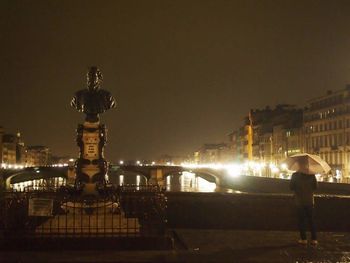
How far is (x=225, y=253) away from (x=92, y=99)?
8.97 meters

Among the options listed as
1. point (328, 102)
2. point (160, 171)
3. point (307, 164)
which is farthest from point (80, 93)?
point (328, 102)

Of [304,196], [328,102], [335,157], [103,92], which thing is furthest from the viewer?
[328,102]

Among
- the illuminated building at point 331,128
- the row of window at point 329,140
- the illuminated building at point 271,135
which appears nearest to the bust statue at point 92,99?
the illuminated building at point 331,128

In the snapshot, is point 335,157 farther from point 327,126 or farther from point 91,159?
point 91,159

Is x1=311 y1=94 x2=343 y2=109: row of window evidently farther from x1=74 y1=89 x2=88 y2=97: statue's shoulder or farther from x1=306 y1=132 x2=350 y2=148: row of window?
x1=74 y1=89 x2=88 y2=97: statue's shoulder

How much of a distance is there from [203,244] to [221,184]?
91.1m

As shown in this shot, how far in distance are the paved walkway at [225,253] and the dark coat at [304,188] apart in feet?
3.83

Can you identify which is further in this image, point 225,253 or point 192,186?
point 192,186

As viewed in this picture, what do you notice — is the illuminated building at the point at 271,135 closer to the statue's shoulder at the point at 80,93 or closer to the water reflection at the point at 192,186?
the water reflection at the point at 192,186

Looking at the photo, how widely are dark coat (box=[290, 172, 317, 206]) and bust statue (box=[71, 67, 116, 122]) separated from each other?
7.88m

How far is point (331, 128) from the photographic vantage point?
108m

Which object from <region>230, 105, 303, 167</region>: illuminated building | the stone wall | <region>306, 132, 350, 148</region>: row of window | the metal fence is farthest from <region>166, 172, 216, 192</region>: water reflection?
the metal fence

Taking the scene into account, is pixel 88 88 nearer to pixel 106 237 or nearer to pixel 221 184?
pixel 106 237

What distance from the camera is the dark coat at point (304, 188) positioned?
50.7 ft
